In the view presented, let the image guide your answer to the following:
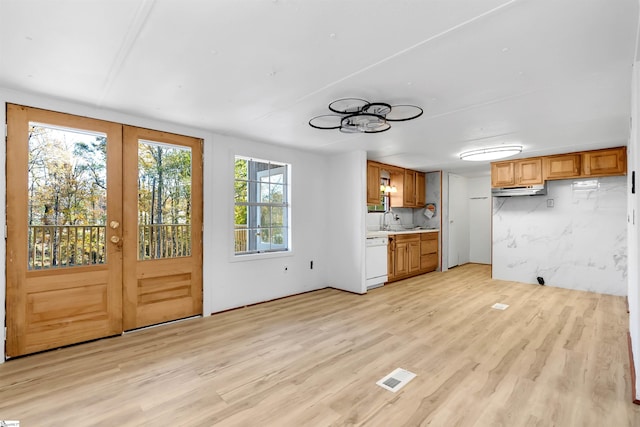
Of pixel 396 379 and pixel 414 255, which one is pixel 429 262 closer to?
Answer: pixel 414 255

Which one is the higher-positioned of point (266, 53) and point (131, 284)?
point (266, 53)

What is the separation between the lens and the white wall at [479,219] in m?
Result: 7.80

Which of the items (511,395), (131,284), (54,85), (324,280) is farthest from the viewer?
(324,280)

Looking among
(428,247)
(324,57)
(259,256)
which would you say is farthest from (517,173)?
(324,57)

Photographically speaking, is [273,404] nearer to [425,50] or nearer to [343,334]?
[343,334]

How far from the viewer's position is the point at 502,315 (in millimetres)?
3883

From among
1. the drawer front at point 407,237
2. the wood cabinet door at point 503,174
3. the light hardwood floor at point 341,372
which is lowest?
the light hardwood floor at point 341,372

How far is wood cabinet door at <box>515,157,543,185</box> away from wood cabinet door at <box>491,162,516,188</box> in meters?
0.09

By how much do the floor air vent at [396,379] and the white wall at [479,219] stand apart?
21.0ft

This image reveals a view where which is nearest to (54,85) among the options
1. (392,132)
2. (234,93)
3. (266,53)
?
(234,93)

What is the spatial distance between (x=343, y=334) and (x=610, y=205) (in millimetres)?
4817

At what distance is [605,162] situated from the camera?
4766 millimetres

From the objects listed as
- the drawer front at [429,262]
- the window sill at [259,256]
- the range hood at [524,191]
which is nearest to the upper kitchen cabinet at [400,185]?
the drawer front at [429,262]

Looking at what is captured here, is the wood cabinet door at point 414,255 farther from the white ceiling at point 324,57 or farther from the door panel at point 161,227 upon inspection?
the door panel at point 161,227
